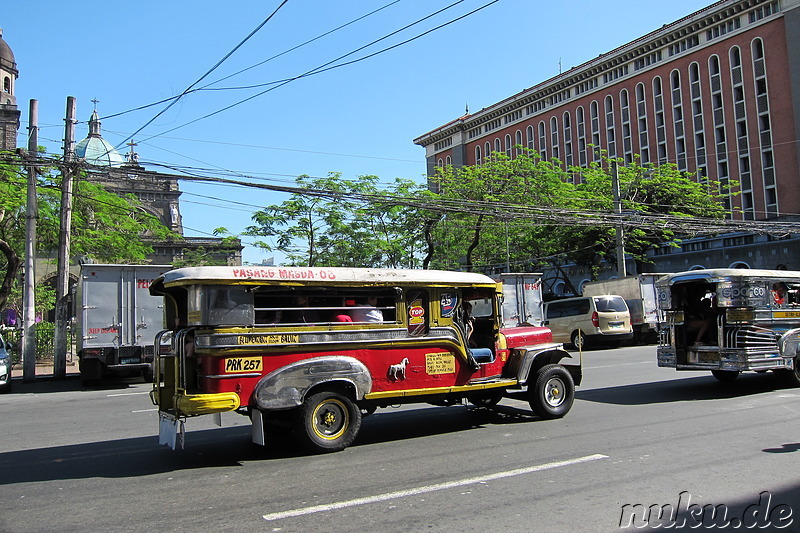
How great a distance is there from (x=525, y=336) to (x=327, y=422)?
364 centimetres

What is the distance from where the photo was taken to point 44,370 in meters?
23.1

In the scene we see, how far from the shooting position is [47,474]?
7.15 meters

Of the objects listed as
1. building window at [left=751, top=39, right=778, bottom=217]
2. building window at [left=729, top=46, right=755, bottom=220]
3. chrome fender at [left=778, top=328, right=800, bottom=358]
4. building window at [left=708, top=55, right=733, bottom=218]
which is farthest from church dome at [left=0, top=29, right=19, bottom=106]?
chrome fender at [left=778, top=328, right=800, bottom=358]

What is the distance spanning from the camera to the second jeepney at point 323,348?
7449 millimetres

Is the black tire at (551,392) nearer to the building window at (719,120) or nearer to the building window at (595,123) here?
the building window at (719,120)

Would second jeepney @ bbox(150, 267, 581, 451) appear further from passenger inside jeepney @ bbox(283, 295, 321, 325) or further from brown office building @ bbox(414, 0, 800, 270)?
brown office building @ bbox(414, 0, 800, 270)

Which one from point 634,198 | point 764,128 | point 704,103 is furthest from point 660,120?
point 634,198

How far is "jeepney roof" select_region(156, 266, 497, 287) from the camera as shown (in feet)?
24.4

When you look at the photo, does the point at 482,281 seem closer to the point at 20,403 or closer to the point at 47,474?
the point at 47,474

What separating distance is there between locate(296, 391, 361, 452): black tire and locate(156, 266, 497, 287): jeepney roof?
4.69 ft

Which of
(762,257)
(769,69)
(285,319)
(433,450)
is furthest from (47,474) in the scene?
(769,69)

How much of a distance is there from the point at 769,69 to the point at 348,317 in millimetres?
43911

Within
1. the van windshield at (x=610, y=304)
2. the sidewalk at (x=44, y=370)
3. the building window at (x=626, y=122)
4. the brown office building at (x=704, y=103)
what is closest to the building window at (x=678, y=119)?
the brown office building at (x=704, y=103)

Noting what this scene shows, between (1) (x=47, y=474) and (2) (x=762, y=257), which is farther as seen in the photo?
(2) (x=762, y=257)
